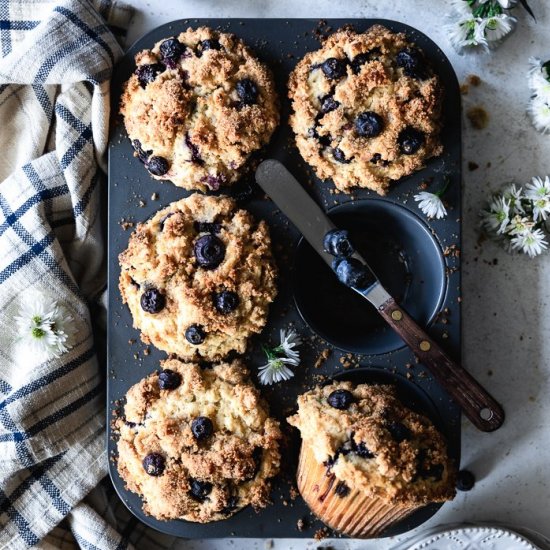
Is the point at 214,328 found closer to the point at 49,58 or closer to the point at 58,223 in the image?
the point at 58,223

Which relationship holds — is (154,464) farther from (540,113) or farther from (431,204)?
(540,113)

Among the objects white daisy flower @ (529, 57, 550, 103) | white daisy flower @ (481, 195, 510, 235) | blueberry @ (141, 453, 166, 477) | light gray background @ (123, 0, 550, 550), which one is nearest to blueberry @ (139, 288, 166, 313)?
blueberry @ (141, 453, 166, 477)

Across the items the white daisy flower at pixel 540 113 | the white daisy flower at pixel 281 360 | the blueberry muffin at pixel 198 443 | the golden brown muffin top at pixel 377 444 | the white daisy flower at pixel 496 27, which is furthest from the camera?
the white daisy flower at pixel 540 113

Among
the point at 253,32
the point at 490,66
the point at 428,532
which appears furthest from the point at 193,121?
the point at 428,532

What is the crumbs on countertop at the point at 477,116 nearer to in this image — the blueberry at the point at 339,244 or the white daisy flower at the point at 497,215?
the white daisy flower at the point at 497,215

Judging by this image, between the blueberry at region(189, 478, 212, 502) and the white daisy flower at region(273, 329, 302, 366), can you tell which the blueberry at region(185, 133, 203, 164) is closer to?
the white daisy flower at region(273, 329, 302, 366)

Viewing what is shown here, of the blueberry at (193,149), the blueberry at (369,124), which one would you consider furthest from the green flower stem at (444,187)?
the blueberry at (193,149)

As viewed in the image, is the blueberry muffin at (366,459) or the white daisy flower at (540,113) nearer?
the blueberry muffin at (366,459)
